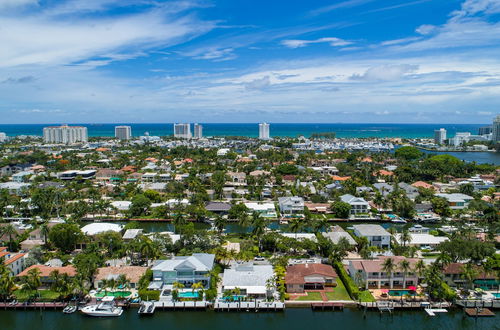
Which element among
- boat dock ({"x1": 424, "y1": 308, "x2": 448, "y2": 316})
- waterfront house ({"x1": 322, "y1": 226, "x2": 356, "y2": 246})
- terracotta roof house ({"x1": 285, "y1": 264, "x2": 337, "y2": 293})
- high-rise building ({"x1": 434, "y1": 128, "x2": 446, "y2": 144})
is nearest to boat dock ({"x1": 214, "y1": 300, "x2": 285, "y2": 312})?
terracotta roof house ({"x1": 285, "y1": 264, "x2": 337, "y2": 293})

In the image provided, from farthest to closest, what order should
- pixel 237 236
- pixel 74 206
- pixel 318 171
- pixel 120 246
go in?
pixel 318 171 < pixel 74 206 < pixel 237 236 < pixel 120 246

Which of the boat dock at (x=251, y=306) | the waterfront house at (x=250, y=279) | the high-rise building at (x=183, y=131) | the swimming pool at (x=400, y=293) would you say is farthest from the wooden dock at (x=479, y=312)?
the high-rise building at (x=183, y=131)

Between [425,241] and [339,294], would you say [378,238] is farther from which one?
[339,294]

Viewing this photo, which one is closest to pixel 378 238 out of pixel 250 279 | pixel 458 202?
pixel 250 279

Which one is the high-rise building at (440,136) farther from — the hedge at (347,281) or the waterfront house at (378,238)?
the hedge at (347,281)

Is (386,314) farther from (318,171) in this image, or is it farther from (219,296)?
(318,171)

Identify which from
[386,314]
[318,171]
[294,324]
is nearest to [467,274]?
[386,314]
